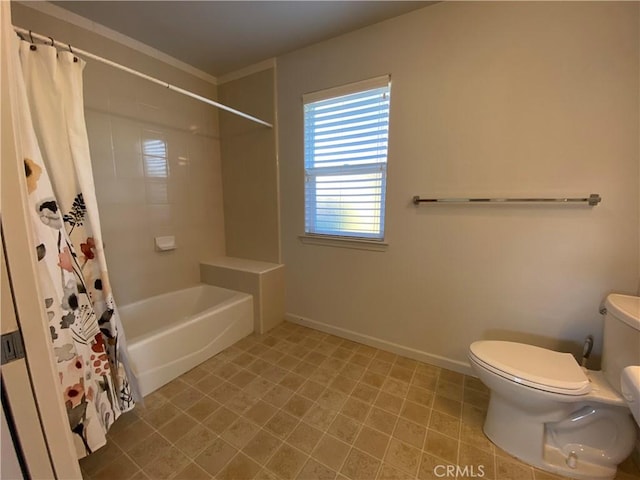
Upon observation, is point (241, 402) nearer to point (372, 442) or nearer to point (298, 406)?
point (298, 406)

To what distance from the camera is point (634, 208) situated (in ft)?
4.23

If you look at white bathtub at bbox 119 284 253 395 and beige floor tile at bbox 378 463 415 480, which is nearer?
beige floor tile at bbox 378 463 415 480

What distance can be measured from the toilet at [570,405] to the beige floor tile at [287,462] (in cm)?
94

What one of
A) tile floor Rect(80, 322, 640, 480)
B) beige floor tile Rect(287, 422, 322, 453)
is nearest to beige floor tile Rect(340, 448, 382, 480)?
tile floor Rect(80, 322, 640, 480)

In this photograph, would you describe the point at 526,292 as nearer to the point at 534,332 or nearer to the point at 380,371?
the point at 534,332

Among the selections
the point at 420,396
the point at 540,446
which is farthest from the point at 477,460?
the point at 420,396

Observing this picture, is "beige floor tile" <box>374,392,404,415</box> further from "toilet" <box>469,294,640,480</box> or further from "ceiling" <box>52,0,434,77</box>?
"ceiling" <box>52,0,434,77</box>

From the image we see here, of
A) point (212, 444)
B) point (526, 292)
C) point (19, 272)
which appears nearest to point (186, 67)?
point (19, 272)

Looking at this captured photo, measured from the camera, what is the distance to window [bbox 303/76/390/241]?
1885 mm

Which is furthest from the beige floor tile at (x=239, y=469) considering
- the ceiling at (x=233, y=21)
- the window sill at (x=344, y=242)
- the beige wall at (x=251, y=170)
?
the ceiling at (x=233, y=21)

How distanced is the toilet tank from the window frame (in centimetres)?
117

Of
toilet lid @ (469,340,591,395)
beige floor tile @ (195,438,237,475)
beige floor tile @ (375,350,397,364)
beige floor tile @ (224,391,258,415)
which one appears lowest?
beige floor tile @ (375,350,397,364)

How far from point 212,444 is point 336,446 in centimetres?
60

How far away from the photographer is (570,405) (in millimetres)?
1145
